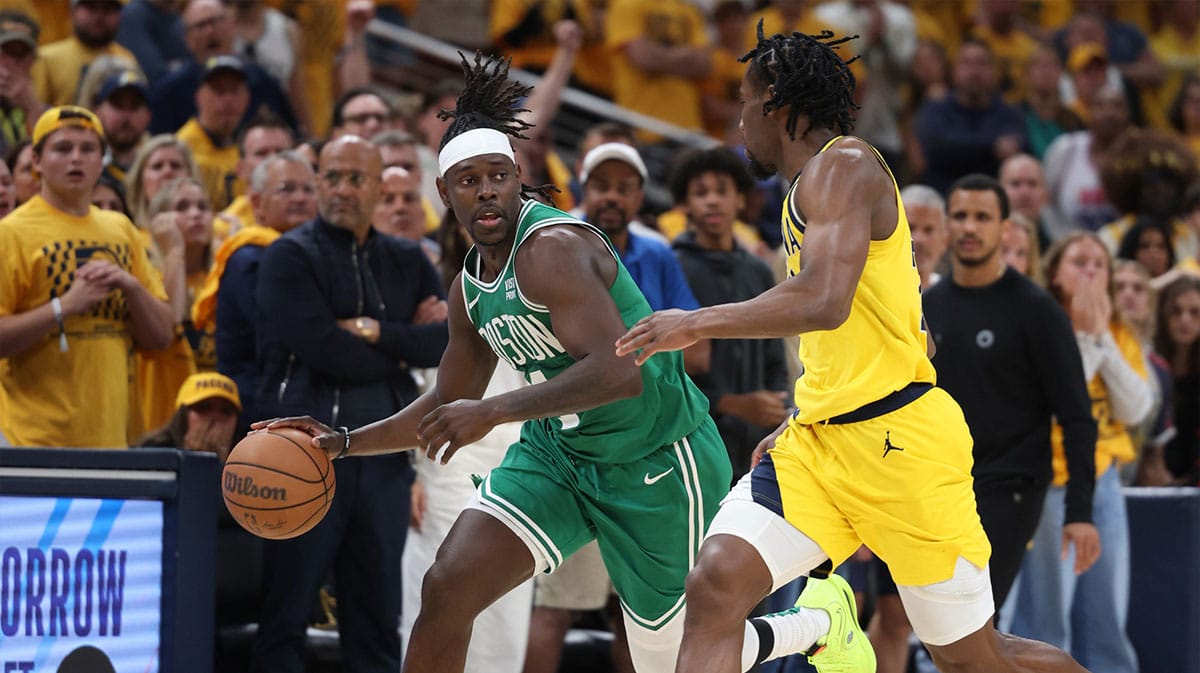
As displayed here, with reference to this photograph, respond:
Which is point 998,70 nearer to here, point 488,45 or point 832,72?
point 488,45

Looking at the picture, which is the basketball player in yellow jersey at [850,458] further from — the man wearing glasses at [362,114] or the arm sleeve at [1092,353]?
the man wearing glasses at [362,114]

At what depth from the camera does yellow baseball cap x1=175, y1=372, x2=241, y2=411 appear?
6691 mm

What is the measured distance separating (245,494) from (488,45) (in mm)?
7733

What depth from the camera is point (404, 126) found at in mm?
9609

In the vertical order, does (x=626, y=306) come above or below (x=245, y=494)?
above

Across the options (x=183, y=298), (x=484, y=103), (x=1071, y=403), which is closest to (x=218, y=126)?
(x=183, y=298)

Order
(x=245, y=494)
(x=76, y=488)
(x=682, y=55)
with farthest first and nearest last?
(x=682, y=55), (x=76, y=488), (x=245, y=494)

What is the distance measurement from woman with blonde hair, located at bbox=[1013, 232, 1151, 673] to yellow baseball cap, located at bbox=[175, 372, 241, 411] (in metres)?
3.79

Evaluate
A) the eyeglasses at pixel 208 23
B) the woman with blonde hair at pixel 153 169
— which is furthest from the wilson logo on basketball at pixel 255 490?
the eyeglasses at pixel 208 23

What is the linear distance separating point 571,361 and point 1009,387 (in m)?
2.35

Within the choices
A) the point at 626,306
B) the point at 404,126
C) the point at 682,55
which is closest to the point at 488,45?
the point at 682,55

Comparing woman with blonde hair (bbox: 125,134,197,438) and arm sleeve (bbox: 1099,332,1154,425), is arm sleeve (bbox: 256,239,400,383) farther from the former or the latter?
arm sleeve (bbox: 1099,332,1154,425)

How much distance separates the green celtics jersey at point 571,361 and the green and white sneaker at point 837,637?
1.06 m

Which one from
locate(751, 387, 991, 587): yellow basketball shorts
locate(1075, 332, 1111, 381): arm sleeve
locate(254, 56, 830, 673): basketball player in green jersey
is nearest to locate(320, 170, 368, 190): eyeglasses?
locate(254, 56, 830, 673): basketball player in green jersey
